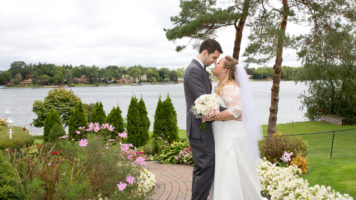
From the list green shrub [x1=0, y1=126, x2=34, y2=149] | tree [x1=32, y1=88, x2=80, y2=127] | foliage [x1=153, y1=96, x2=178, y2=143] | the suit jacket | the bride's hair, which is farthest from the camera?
tree [x1=32, y1=88, x2=80, y2=127]

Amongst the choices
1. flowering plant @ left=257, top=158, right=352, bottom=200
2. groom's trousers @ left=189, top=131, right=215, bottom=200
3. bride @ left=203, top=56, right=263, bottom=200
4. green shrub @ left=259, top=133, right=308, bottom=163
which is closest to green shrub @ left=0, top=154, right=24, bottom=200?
groom's trousers @ left=189, top=131, right=215, bottom=200

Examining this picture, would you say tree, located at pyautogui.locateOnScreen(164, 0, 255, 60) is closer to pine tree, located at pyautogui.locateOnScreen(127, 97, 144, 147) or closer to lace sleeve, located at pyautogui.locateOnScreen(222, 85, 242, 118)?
pine tree, located at pyautogui.locateOnScreen(127, 97, 144, 147)

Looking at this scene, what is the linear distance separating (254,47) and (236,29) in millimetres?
2016

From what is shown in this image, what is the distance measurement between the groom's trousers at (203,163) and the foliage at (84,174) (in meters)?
1.25

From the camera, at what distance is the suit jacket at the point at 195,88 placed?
13.8 feet

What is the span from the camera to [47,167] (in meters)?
4.15

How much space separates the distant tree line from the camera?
85562 mm

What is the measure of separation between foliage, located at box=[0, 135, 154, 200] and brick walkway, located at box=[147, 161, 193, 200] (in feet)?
1.04

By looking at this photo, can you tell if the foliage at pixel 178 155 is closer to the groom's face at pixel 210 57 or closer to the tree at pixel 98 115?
the groom's face at pixel 210 57

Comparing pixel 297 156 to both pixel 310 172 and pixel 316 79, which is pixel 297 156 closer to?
pixel 310 172

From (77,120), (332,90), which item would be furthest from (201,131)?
(332,90)

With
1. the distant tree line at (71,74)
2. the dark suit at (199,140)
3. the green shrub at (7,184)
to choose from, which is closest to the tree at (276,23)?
the dark suit at (199,140)

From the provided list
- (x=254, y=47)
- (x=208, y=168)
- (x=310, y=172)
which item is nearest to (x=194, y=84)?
(x=208, y=168)

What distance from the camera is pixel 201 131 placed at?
167 inches
